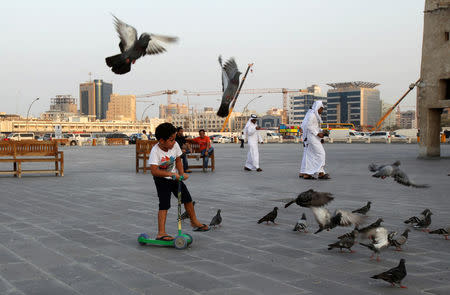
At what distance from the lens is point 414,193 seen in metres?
9.52

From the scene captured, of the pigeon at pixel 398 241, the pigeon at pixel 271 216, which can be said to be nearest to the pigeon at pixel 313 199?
the pigeon at pixel 398 241

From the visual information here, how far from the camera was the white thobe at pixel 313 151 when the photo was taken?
12.9 m

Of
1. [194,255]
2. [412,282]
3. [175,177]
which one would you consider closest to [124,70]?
[175,177]

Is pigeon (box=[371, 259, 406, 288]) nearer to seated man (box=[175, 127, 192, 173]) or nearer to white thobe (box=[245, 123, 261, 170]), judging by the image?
seated man (box=[175, 127, 192, 173])

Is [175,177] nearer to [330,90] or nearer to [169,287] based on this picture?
[169,287]

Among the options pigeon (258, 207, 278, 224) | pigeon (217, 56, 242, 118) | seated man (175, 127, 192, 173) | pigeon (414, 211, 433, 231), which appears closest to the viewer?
pigeon (414, 211, 433, 231)

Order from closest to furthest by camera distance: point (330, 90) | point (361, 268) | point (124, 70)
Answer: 1. point (361, 268)
2. point (124, 70)
3. point (330, 90)

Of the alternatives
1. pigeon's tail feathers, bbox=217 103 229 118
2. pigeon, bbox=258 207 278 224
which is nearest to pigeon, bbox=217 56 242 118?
pigeon's tail feathers, bbox=217 103 229 118

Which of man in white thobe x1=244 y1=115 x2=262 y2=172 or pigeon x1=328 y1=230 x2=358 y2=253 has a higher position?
man in white thobe x1=244 y1=115 x2=262 y2=172

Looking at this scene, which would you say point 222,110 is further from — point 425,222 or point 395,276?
point 395,276

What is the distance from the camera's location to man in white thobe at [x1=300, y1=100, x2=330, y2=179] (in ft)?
42.2

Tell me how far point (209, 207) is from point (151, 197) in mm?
1684

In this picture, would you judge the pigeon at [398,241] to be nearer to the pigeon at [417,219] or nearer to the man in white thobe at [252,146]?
the pigeon at [417,219]

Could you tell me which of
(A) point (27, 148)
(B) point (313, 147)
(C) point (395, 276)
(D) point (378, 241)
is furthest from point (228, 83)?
(C) point (395, 276)
